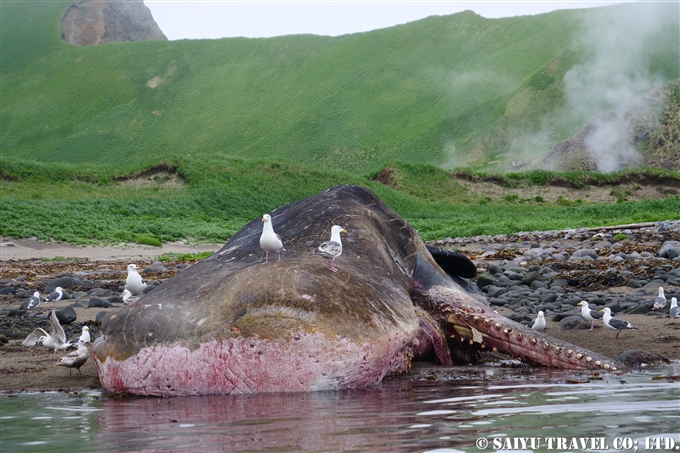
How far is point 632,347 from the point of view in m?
7.56

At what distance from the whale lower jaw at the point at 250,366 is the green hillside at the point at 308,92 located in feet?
267

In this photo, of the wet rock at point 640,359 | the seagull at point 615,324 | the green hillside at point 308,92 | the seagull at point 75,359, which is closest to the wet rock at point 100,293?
the seagull at point 75,359

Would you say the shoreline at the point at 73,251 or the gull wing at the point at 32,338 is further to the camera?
the shoreline at the point at 73,251

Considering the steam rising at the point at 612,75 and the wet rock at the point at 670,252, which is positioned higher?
the steam rising at the point at 612,75

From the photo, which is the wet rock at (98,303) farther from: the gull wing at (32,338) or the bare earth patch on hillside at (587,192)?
the bare earth patch on hillside at (587,192)

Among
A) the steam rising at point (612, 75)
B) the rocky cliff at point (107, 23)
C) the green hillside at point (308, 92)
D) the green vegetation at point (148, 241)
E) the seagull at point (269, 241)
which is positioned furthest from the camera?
the rocky cliff at point (107, 23)

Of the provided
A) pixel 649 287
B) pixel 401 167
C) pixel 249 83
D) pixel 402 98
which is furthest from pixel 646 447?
pixel 249 83

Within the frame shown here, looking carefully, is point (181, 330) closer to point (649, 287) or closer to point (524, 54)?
point (649, 287)

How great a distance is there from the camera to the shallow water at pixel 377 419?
12.4ft

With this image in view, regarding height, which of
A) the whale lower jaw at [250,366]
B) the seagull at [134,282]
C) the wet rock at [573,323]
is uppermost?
the seagull at [134,282]

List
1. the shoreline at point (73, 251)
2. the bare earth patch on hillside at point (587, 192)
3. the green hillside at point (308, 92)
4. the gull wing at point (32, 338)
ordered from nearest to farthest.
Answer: the gull wing at point (32, 338), the shoreline at point (73, 251), the bare earth patch on hillside at point (587, 192), the green hillside at point (308, 92)

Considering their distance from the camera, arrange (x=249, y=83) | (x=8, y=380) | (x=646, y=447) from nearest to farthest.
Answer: (x=646, y=447)
(x=8, y=380)
(x=249, y=83)

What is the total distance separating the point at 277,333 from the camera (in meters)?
5.38

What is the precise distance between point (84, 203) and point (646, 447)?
35984 millimetres
